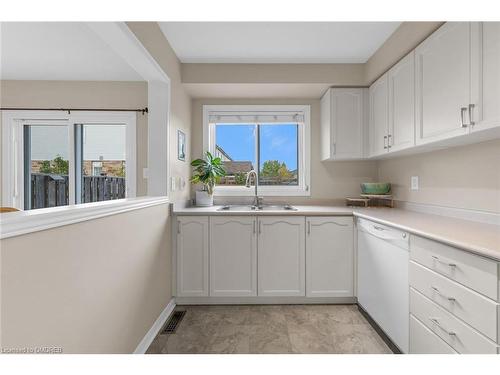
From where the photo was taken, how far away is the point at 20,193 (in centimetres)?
330

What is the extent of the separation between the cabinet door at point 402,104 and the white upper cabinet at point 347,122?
466mm

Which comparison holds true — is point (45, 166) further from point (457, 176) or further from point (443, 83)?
point (457, 176)

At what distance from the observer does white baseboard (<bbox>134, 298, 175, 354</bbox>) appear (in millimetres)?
1816

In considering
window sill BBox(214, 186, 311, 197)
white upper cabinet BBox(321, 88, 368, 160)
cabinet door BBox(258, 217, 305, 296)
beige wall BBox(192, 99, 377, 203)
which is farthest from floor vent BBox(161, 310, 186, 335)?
white upper cabinet BBox(321, 88, 368, 160)

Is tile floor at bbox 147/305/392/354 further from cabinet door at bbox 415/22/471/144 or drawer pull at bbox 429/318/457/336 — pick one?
cabinet door at bbox 415/22/471/144

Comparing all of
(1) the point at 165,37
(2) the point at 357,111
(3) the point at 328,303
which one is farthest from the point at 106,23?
(3) the point at 328,303

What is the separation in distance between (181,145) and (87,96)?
1.48 m

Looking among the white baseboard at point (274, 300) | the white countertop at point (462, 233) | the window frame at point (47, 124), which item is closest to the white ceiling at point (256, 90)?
the window frame at point (47, 124)

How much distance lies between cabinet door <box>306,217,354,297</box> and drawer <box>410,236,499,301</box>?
3.13 ft

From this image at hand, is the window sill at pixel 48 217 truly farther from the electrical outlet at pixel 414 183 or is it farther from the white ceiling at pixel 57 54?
the electrical outlet at pixel 414 183

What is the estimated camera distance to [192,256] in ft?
8.38

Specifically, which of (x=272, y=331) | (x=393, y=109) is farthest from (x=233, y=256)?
(x=393, y=109)

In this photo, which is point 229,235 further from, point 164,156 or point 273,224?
point 164,156
